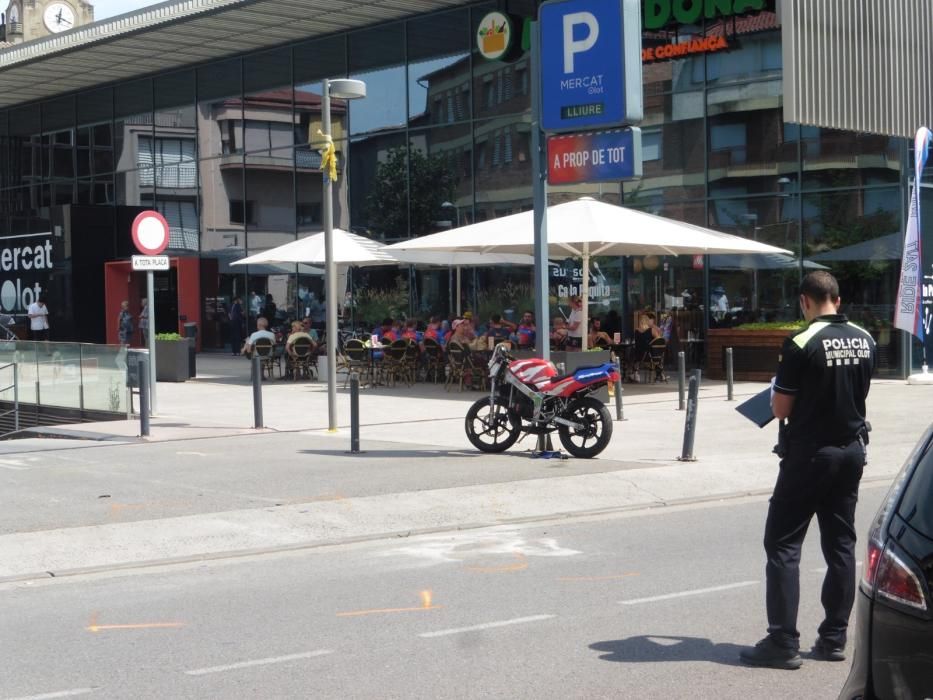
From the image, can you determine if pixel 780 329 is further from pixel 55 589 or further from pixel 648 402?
pixel 55 589

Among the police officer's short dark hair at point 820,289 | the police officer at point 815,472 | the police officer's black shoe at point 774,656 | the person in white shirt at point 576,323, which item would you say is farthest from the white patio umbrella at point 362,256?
the police officer's black shoe at point 774,656

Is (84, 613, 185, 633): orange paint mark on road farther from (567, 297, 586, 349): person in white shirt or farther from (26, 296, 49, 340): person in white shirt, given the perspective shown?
(26, 296, 49, 340): person in white shirt

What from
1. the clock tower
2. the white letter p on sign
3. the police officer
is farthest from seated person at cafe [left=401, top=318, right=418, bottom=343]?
the clock tower

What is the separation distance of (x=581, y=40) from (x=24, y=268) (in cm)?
2634

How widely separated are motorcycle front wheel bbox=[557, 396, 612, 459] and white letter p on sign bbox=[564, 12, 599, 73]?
359 centimetres

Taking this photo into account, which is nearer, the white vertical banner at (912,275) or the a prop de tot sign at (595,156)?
the a prop de tot sign at (595,156)

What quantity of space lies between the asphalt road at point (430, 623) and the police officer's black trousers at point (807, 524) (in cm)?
29

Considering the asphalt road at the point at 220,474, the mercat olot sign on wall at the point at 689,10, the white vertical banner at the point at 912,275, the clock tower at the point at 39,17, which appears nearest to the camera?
the asphalt road at the point at 220,474

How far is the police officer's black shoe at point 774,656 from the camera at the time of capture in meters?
5.83

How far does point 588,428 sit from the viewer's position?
538 inches

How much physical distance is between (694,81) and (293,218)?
497 inches

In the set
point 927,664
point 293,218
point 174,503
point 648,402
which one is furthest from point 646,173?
point 927,664

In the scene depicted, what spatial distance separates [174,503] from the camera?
1110cm

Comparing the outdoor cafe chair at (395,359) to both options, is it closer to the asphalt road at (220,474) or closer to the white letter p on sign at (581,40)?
the asphalt road at (220,474)
